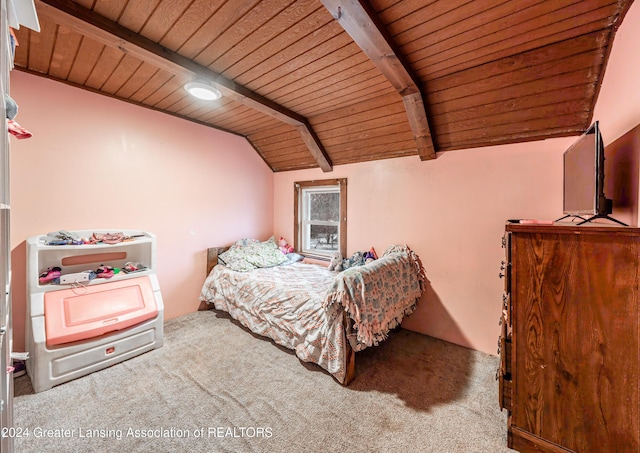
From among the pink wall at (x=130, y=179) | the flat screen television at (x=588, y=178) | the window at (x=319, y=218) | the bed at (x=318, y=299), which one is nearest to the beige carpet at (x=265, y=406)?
the bed at (x=318, y=299)

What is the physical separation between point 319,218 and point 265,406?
2473mm

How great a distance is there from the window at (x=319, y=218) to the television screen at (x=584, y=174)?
2097 millimetres

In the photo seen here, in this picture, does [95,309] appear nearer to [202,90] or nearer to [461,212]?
[202,90]

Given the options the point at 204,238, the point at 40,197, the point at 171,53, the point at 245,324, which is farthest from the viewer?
the point at 204,238

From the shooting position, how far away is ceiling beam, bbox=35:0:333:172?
56.1 inches

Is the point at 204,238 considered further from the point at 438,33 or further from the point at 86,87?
the point at 438,33

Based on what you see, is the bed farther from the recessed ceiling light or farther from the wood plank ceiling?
the recessed ceiling light

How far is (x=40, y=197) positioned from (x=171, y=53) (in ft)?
5.43

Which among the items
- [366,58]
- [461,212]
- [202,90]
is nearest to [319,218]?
[461,212]

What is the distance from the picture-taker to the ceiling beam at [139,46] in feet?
4.67

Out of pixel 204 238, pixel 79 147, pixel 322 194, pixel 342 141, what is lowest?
pixel 204 238

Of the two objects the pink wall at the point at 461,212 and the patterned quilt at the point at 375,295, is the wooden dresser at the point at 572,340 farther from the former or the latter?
the pink wall at the point at 461,212

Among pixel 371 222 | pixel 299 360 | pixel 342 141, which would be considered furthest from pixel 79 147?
pixel 371 222

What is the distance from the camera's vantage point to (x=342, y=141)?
3.00 metres
